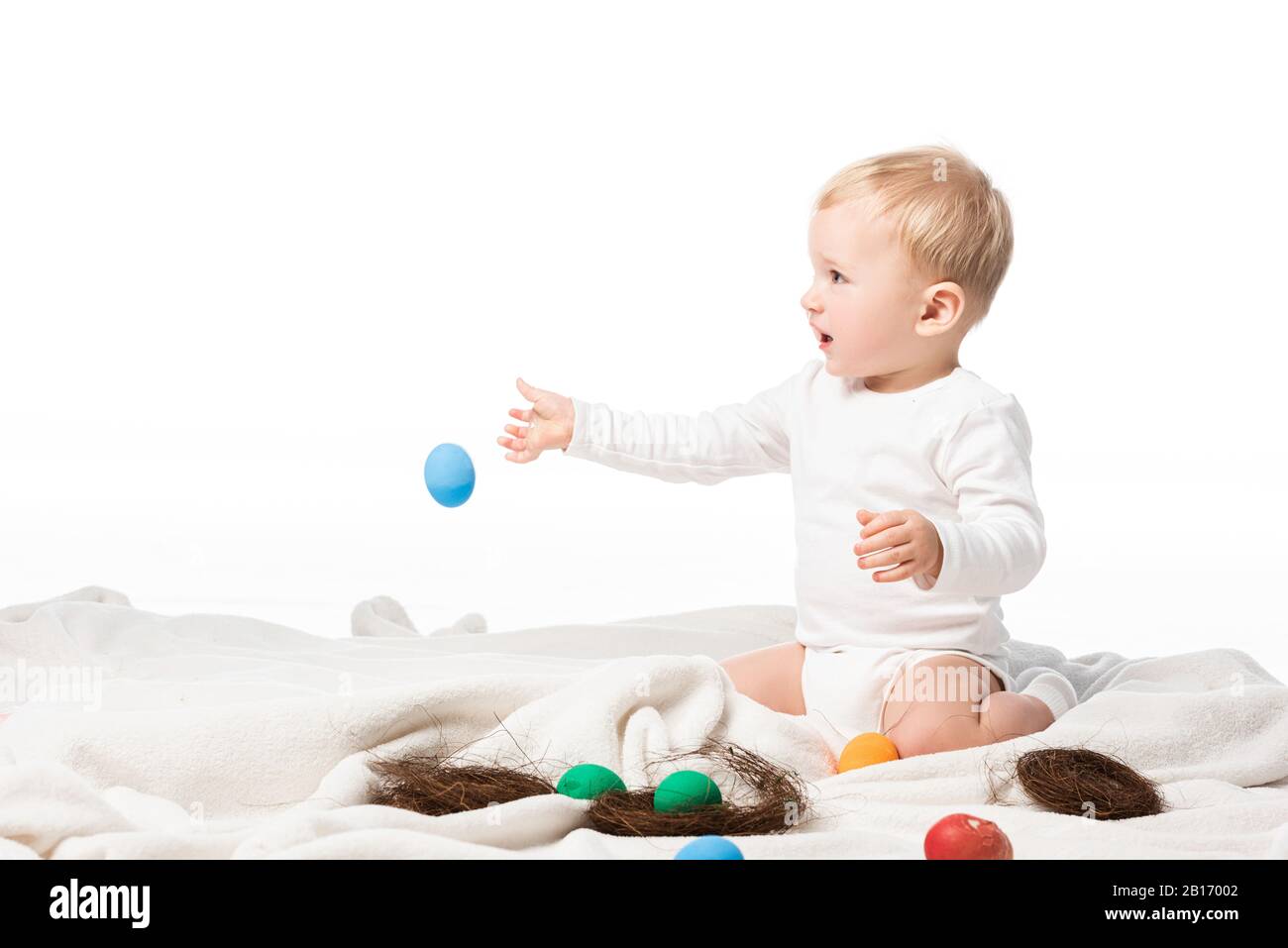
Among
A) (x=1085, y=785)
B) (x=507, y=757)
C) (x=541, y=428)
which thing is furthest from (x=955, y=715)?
(x=541, y=428)

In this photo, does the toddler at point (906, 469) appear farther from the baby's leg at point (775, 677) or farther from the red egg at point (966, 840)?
the red egg at point (966, 840)

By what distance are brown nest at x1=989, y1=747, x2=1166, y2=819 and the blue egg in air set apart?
914 millimetres

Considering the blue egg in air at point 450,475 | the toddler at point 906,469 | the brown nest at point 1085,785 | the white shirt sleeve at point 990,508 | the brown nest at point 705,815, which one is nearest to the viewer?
the brown nest at point 705,815

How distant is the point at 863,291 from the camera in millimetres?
1989

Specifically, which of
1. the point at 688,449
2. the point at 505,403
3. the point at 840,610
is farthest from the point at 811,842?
the point at 505,403

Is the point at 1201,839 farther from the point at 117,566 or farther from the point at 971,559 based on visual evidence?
the point at 117,566

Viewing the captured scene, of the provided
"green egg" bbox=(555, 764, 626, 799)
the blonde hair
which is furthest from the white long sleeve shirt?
"green egg" bbox=(555, 764, 626, 799)

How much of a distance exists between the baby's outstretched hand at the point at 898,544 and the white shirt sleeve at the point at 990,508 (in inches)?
1.4

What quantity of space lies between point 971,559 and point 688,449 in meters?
0.58

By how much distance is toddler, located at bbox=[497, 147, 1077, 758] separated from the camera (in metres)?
1.92

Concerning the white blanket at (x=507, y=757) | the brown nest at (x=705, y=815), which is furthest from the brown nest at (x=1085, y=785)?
the brown nest at (x=705, y=815)

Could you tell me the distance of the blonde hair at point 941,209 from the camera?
6.47 ft

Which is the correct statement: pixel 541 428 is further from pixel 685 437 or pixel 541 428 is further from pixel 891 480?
pixel 891 480
